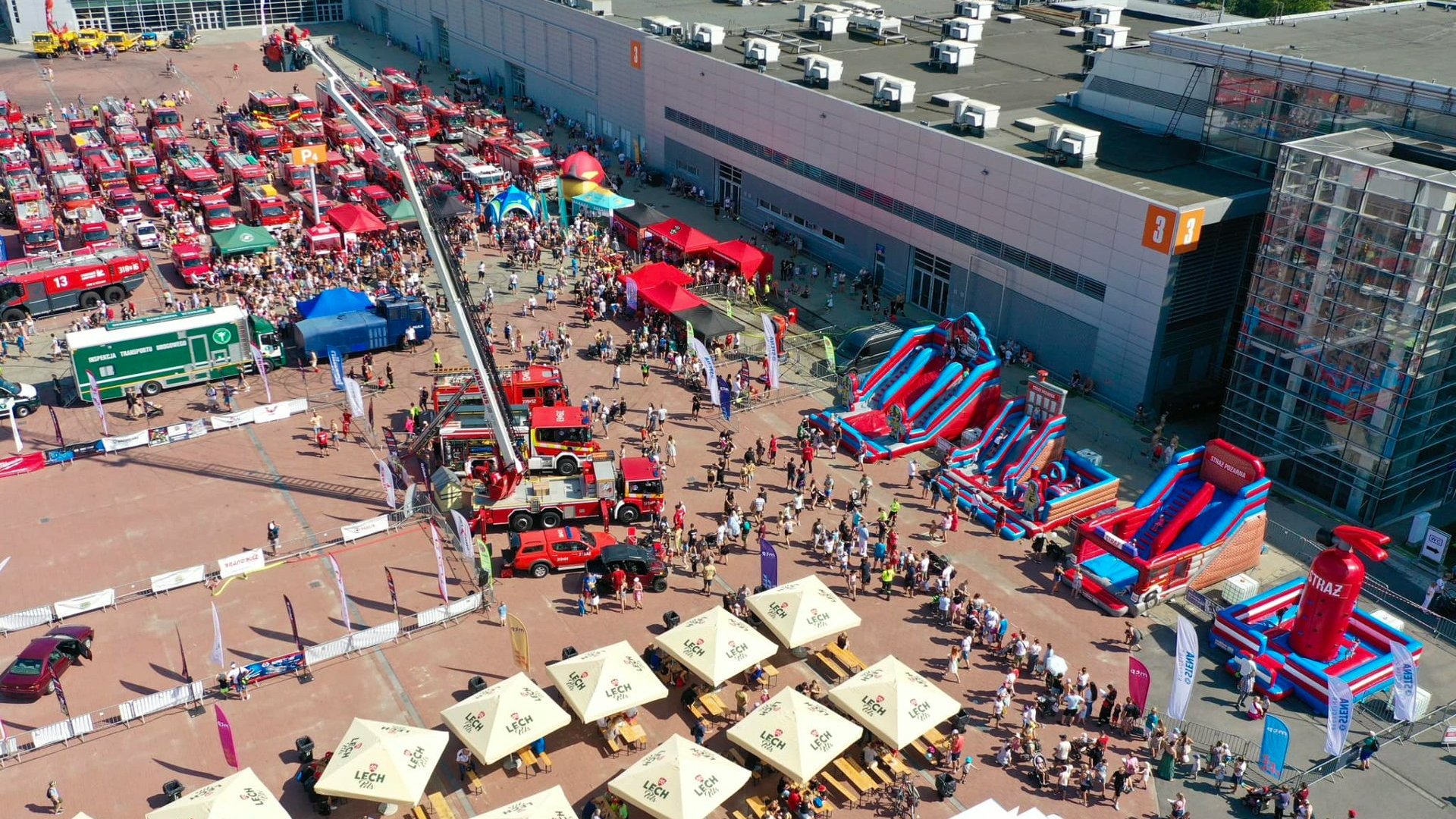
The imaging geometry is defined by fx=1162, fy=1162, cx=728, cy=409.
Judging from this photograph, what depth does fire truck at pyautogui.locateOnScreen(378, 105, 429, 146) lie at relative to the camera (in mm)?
77125

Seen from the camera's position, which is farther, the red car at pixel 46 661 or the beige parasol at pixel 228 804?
the red car at pixel 46 661

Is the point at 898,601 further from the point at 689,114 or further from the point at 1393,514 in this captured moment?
the point at 689,114

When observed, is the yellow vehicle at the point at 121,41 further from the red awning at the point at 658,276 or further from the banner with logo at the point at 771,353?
the banner with logo at the point at 771,353

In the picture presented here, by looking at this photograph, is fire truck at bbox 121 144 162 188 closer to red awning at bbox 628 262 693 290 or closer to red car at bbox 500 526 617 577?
red awning at bbox 628 262 693 290

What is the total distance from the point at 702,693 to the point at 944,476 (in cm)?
1423

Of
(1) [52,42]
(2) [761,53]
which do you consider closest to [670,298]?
(2) [761,53]

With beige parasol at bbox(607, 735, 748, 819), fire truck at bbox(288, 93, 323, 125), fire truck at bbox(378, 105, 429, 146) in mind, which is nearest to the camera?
beige parasol at bbox(607, 735, 748, 819)

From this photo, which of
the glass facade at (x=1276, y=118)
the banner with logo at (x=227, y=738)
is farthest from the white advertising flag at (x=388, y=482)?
the glass facade at (x=1276, y=118)

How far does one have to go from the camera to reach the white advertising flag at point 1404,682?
30078 mm

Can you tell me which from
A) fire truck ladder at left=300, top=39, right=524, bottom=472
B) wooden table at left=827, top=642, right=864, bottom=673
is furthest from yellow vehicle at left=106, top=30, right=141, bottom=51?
wooden table at left=827, top=642, right=864, bottom=673

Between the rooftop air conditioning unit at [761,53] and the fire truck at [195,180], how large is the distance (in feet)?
99.1

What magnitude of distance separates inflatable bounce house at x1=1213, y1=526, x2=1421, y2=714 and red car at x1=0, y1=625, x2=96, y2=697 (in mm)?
31727

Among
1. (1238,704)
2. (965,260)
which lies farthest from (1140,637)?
(965,260)

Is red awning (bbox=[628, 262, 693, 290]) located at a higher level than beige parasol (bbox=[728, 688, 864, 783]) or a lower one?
higher
